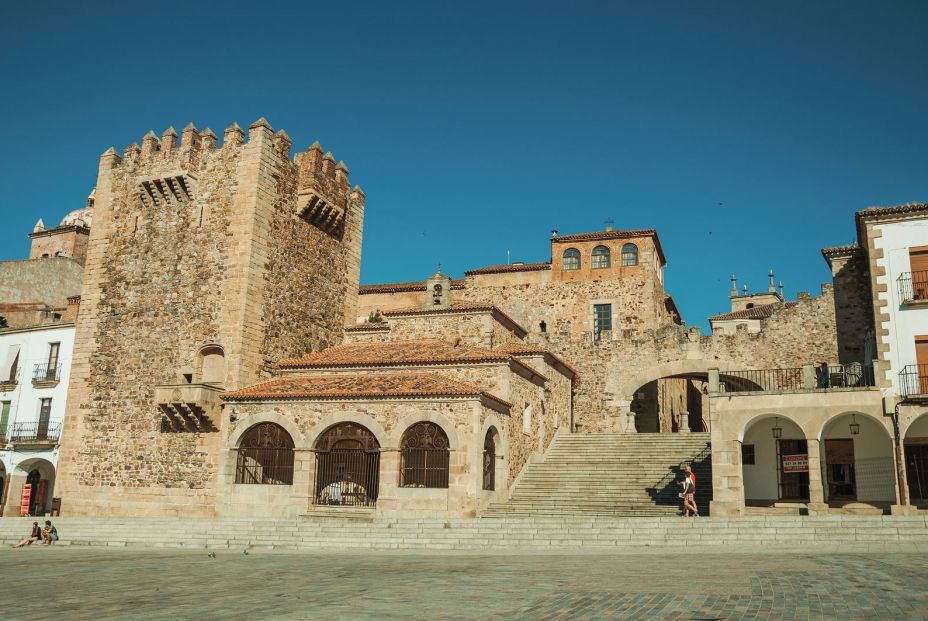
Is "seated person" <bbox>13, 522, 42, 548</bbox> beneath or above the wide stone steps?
beneath

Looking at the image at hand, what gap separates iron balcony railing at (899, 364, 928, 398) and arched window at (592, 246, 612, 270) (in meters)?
19.1

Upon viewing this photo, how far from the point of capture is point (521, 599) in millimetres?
9984

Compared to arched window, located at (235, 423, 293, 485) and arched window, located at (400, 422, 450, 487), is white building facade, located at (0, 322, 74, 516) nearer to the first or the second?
arched window, located at (235, 423, 293, 485)

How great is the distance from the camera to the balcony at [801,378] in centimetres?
2173

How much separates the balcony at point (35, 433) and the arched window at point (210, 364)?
1065 centimetres

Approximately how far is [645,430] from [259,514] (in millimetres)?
18103

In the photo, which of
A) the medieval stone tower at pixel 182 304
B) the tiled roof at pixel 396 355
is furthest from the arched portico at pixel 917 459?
the medieval stone tower at pixel 182 304

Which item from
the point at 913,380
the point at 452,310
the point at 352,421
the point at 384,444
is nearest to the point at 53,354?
the point at 452,310

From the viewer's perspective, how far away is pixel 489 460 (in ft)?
75.2

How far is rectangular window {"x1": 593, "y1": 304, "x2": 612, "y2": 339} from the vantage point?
1510 inches

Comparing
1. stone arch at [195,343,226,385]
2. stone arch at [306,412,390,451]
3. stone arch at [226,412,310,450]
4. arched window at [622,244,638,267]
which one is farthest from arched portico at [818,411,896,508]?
stone arch at [195,343,226,385]

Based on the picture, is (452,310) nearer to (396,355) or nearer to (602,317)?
(396,355)

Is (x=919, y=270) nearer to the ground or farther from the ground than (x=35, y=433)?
farther from the ground

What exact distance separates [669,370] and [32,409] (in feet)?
87.8
